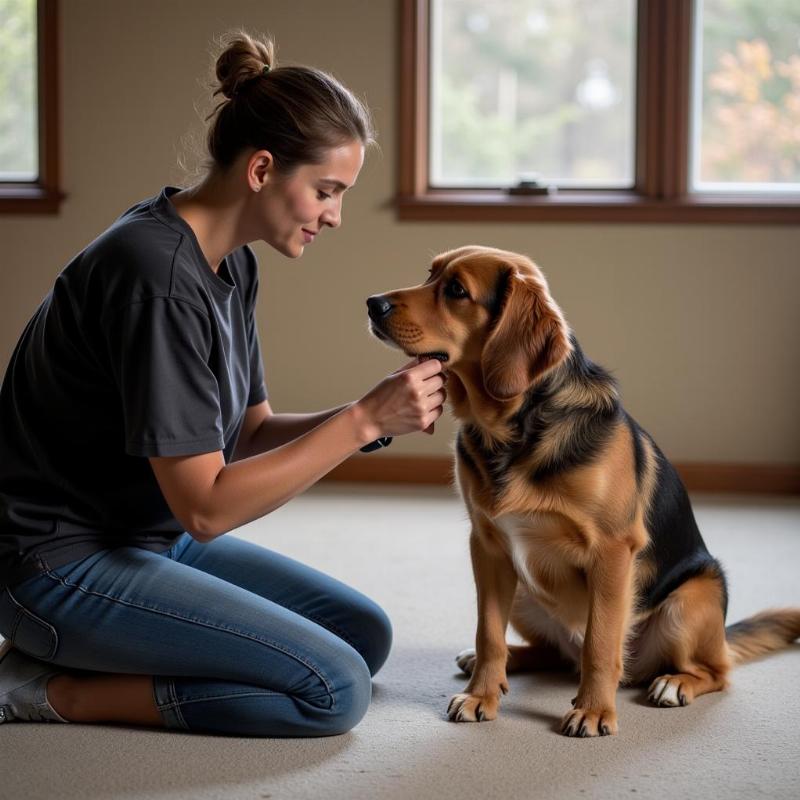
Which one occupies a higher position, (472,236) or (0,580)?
(472,236)

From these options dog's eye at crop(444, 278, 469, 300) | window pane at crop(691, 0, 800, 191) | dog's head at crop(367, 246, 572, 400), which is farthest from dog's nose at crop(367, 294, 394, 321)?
window pane at crop(691, 0, 800, 191)

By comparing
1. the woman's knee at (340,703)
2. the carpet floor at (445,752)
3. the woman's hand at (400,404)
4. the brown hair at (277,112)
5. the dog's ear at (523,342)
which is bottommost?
the carpet floor at (445,752)

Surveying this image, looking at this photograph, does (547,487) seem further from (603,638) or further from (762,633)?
(762,633)

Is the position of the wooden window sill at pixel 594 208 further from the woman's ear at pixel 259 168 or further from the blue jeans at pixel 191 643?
the blue jeans at pixel 191 643

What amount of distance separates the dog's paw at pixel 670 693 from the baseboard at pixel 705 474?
7.77 ft

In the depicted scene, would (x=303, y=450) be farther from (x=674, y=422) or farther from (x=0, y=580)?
(x=674, y=422)

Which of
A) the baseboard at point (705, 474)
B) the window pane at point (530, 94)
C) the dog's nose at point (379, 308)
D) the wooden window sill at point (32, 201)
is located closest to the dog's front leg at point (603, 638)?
the dog's nose at point (379, 308)

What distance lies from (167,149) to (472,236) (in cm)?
139

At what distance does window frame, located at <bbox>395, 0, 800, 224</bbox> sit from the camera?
4.55 m

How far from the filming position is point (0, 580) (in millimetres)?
2037

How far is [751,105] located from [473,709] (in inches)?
135

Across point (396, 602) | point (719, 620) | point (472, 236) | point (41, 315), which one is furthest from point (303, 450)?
point (472, 236)

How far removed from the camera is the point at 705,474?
468 centimetres

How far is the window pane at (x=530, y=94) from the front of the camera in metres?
4.76
